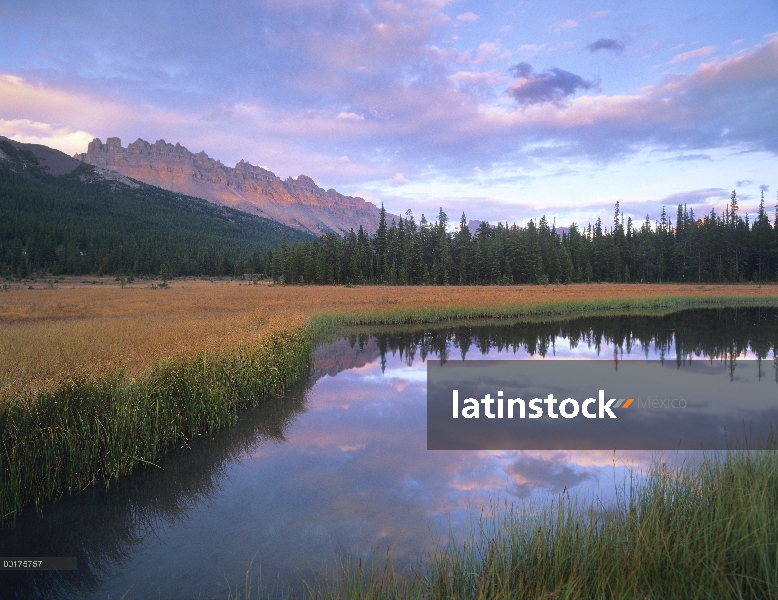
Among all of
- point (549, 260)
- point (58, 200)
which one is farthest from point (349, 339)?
point (58, 200)

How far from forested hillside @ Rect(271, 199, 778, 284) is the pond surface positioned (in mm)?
76046

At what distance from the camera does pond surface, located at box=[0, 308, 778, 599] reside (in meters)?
5.62

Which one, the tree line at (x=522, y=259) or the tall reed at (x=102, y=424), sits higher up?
the tree line at (x=522, y=259)

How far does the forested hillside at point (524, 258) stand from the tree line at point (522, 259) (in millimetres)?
202

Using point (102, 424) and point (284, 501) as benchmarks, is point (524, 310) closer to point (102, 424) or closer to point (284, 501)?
point (284, 501)

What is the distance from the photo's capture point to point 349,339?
2595 cm

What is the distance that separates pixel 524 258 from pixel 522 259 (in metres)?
0.79

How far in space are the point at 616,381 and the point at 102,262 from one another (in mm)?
116542

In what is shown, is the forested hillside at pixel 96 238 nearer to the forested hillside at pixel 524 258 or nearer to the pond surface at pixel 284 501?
the forested hillside at pixel 524 258

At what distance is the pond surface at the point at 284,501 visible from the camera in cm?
562

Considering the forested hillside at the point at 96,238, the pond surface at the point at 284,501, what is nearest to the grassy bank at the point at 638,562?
the pond surface at the point at 284,501

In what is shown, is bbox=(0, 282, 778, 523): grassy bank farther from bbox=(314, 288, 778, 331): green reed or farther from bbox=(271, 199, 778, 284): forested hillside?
bbox=(271, 199, 778, 284): forested hillside

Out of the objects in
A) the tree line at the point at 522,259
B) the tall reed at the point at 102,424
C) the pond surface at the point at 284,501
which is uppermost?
the tree line at the point at 522,259

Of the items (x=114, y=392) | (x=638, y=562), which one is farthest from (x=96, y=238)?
(x=638, y=562)
